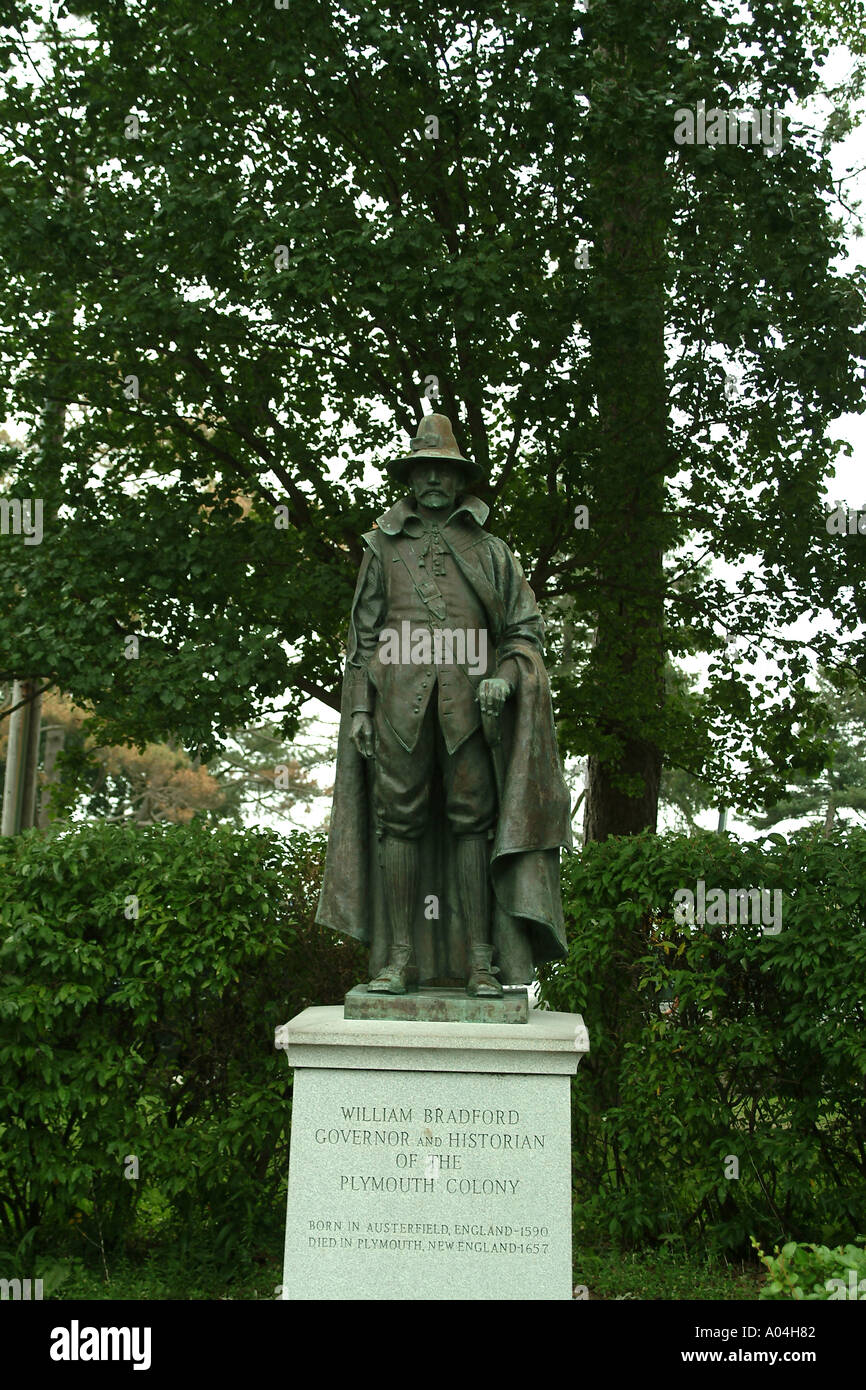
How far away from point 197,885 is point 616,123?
6407mm

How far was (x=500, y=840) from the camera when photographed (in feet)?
18.7

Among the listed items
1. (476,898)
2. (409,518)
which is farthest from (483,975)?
(409,518)

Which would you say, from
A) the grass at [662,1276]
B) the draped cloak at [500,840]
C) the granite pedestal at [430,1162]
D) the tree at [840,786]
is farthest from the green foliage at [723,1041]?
the tree at [840,786]

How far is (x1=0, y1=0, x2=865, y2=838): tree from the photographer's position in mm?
10219

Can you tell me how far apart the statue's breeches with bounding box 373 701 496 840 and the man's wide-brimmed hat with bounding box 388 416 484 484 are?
3.63 feet

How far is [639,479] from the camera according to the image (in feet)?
38.7

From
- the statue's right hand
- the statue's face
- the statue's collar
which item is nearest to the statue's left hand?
the statue's right hand

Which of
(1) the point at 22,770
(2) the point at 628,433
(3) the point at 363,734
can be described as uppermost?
(2) the point at 628,433

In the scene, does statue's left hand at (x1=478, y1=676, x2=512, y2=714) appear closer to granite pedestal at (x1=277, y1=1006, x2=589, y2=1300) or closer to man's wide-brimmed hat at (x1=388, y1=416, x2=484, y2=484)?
man's wide-brimmed hat at (x1=388, y1=416, x2=484, y2=484)

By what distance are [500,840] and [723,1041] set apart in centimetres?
268

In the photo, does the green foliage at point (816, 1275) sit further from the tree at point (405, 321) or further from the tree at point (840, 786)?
the tree at point (840, 786)

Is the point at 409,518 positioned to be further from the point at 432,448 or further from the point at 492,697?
the point at 492,697

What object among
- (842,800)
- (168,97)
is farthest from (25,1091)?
(842,800)

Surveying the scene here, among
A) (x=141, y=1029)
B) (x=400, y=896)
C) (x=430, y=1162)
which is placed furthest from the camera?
(x=141, y=1029)
